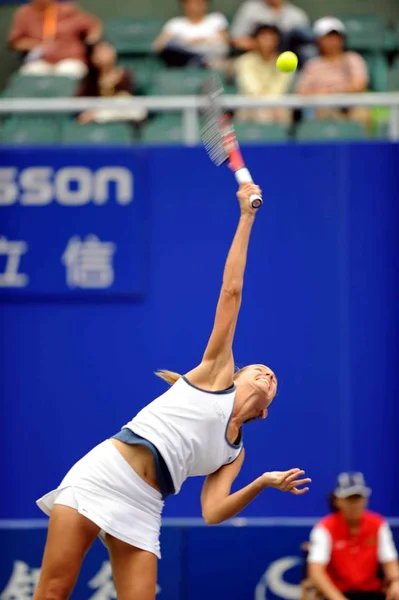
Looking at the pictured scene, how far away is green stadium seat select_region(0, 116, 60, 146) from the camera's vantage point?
8.94 metres

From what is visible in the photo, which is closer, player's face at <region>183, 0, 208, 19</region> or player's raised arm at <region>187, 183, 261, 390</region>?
player's raised arm at <region>187, 183, 261, 390</region>

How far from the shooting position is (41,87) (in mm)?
9336

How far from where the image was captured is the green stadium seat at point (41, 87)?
924cm

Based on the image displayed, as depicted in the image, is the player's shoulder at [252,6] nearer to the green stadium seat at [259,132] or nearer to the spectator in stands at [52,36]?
the spectator in stands at [52,36]

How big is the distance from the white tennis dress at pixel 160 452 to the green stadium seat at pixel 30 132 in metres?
4.54

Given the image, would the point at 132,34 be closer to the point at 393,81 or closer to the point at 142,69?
the point at 142,69

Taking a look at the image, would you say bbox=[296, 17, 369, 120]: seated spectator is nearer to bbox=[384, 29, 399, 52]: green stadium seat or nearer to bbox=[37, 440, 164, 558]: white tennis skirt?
bbox=[384, 29, 399, 52]: green stadium seat

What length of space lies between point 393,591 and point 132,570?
3006 millimetres

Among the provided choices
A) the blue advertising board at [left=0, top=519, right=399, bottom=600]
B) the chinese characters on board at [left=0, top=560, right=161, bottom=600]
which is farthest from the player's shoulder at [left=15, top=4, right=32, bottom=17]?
the chinese characters on board at [left=0, top=560, right=161, bottom=600]

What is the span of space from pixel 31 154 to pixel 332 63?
230 centimetres

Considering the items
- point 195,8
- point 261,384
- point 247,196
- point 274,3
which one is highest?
point 274,3

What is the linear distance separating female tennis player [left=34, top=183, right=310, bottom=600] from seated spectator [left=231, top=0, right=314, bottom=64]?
16.5 ft

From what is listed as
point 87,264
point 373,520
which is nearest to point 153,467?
point 373,520

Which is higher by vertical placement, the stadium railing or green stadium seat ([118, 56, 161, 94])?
green stadium seat ([118, 56, 161, 94])
